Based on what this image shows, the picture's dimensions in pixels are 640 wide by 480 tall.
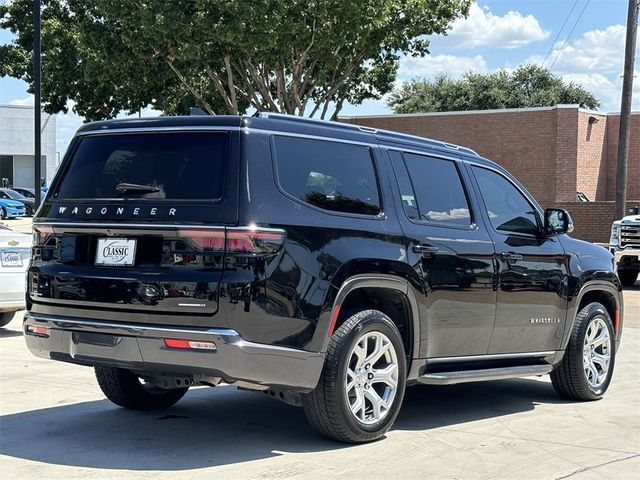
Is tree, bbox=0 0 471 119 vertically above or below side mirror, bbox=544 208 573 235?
above

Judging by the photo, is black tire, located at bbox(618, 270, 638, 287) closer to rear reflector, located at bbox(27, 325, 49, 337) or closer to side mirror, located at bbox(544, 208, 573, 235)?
side mirror, located at bbox(544, 208, 573, 235)

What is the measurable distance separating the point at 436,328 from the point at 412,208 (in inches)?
34.4

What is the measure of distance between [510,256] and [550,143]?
103ft

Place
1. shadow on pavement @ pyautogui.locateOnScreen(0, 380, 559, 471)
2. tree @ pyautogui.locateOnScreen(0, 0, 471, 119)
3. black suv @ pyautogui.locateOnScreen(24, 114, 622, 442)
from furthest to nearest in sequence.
Result: 1. tree @ pyautogui.locateOnScreen(0, 0, 471, 119)
2. shadow on pavement @ pyautogui.locateOnScreen(0, 380, 559, 471)
3. black suv @ pyautogui.locateOnScreen(24, 114, 622, 442)

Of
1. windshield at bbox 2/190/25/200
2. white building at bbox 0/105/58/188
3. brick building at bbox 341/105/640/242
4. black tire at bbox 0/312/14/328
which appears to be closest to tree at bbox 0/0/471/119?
brick building at bbox 341/105/640/242

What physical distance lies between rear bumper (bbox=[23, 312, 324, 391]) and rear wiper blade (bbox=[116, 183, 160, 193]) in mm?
848

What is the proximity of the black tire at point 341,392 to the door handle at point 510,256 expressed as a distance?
1.50 metres

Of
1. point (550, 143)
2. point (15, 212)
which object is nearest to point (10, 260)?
point (550, 143)

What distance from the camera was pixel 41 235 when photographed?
661 cm

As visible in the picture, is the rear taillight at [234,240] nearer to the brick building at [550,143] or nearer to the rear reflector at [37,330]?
the rear reflector at [37,330]

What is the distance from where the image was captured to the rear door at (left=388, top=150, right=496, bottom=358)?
6.99m

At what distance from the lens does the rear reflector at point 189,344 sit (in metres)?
5.73

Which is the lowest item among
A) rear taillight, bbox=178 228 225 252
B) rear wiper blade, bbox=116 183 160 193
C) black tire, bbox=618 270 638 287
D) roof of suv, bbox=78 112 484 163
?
black tire, bbox=618 270 638 287

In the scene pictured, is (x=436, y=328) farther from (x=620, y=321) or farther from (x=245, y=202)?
(x=620, y=321)
